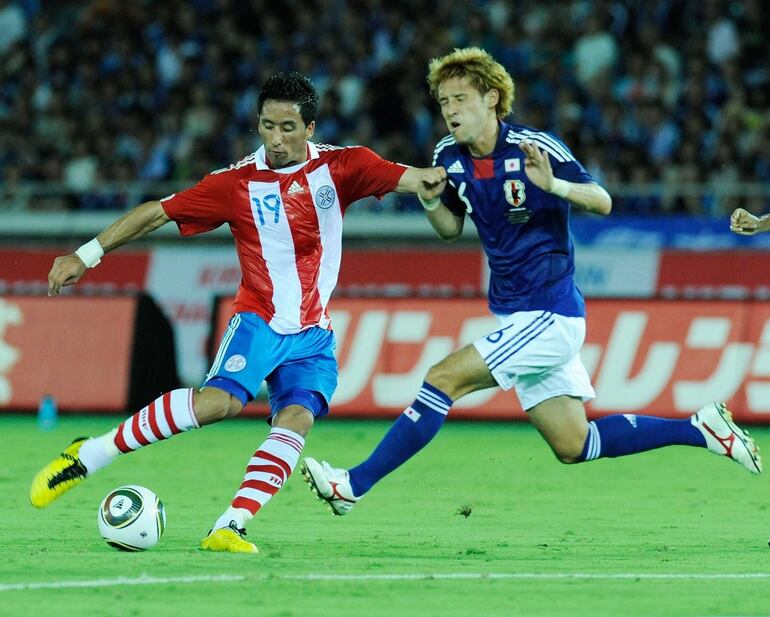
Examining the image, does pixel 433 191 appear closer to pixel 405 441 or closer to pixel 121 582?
pixel 405 441

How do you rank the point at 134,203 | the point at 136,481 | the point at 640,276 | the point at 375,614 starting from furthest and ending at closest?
the point at 134,203 < the point at 640,276 < the point at 136,481 < the point at 375,614

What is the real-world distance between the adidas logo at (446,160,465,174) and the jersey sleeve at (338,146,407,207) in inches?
9.1

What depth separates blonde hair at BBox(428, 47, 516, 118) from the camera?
7.41m

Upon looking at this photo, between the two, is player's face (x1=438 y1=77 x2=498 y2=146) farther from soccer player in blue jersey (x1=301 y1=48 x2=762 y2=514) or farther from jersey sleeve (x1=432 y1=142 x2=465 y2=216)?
jersey sleeve (x1=432 y1=142 x2=465 y2=216)

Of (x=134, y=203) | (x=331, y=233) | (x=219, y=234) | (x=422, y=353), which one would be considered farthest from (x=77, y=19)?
(x=331, y=233)

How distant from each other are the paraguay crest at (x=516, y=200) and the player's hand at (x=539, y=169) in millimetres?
353

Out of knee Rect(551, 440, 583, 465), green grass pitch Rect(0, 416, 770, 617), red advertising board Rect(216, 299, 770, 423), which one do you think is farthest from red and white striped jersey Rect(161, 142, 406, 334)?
red advertising board Rect(216, 299, 770, 423)

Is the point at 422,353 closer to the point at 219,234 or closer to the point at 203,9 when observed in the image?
Answer: the point at 219,234

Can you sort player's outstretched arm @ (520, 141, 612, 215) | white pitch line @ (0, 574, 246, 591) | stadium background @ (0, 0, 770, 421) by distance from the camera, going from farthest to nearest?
stadium background @ (0, 0, 770, 421) → player's outstretched arm @ (520, 141, 612, 215) → white pitch line @ (0, 574, 246, 591)

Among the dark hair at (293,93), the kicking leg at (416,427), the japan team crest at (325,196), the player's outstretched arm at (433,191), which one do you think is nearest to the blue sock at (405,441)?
the kicking leg at (416,427)

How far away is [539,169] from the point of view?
22.9ft

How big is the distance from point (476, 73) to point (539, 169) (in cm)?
70

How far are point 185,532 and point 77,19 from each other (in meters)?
15.3

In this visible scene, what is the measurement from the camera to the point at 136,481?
10203 mm
